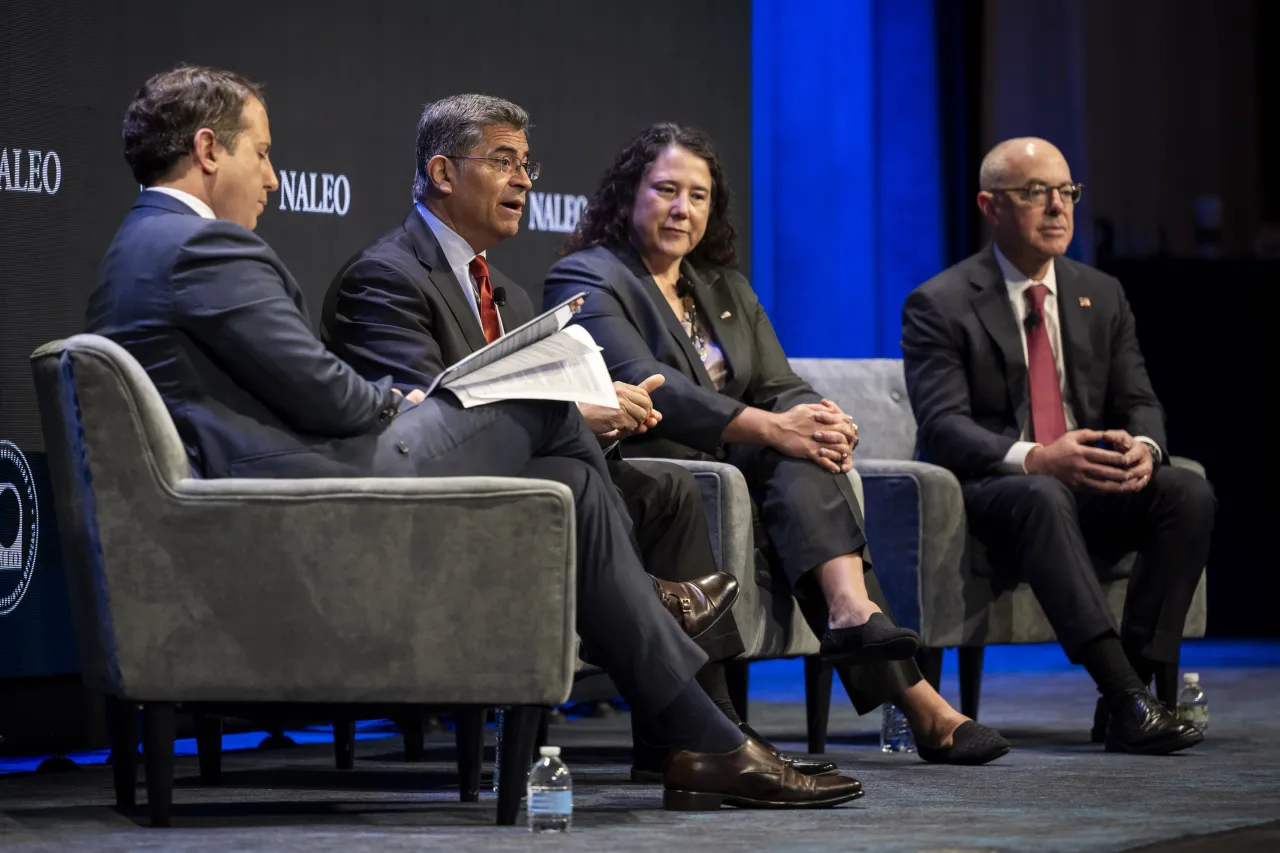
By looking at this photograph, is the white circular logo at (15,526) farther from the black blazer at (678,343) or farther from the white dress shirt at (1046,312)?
the white dress shirt at (1046,312)

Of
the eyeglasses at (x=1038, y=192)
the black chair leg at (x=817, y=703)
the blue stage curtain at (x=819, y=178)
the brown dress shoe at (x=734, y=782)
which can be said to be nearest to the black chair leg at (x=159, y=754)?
the brown dress shoe at (x=734, y=782)

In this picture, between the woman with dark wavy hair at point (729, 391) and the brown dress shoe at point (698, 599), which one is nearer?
the brown dress shoe at point (698, 599)

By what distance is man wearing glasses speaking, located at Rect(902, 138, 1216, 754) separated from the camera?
4.31 meters

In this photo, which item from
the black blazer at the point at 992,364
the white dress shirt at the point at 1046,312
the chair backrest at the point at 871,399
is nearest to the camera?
the black blazer at the point at 992,364

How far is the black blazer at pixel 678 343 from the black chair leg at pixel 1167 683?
1030 millimetres

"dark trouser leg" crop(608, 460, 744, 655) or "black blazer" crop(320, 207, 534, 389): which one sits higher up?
"black blazer" crop(320, 207, 534, 389)

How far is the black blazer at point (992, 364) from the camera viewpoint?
4.70m

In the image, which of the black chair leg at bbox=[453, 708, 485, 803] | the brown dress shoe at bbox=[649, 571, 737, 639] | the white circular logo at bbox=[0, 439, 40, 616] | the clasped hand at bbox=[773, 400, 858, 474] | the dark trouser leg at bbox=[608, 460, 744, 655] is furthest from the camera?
the clasped hand at bbox=[773, 400, 858, 474]

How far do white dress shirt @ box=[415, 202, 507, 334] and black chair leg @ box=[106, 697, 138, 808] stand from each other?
1.11 m

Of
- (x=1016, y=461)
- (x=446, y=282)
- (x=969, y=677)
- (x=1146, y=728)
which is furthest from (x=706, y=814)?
(x=969, y=677)

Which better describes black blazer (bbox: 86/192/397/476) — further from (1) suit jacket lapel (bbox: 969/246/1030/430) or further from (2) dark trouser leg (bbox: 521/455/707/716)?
(1) suit jacket lapel (bbox: 969/246/1030/430)

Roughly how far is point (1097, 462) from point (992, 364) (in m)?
0.41

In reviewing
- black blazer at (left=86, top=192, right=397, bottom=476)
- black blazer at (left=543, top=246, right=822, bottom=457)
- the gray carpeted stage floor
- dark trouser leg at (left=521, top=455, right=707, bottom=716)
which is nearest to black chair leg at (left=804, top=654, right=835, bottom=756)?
the gray carpeted stage floor

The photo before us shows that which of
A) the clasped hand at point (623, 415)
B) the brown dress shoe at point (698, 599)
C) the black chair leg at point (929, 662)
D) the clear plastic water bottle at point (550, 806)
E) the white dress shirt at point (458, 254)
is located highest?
the white dress shirt at point (458, 254)
